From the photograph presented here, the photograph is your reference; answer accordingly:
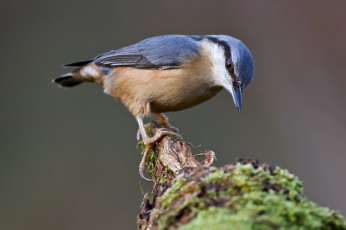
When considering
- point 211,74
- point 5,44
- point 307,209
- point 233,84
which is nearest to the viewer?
point 307,209

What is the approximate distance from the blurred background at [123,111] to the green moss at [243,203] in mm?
4032

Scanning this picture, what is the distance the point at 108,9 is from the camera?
7.03 metres

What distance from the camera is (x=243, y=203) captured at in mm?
1530

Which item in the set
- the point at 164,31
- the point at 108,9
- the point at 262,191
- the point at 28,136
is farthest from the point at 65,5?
the point at 262,191

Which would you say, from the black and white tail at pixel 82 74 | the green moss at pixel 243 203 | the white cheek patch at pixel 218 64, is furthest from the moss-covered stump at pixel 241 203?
the black and white tail at pixel 82 74

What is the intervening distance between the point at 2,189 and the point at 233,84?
13.9 ft

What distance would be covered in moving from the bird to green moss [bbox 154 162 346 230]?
1.56 metres

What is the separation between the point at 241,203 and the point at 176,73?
218 centimetres

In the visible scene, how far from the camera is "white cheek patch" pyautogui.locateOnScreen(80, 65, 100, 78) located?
4.26 m

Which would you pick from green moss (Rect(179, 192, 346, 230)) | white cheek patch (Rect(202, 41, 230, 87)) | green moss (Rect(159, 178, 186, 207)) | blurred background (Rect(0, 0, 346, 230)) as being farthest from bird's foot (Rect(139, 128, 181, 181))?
blurred background (Rect(0, 0, 346, 230))

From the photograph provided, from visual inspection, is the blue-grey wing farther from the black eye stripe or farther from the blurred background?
the blurred background

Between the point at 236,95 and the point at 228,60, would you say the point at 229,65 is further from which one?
the point at 236,95

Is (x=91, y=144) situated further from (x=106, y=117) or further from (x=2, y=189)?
(x=2, y=189)

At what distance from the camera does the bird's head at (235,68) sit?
3234 millimetres
